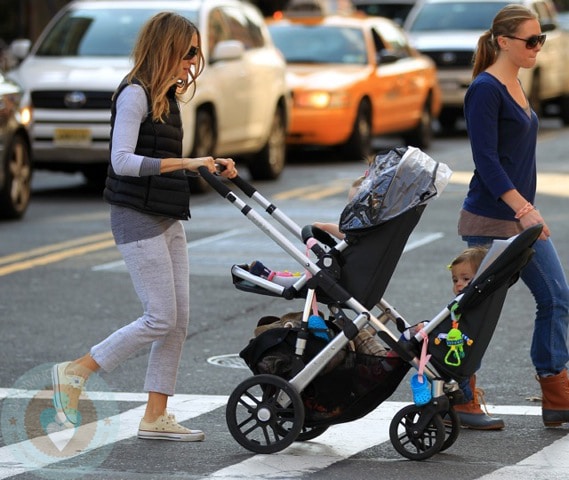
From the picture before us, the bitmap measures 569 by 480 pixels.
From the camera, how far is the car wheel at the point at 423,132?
22.3 metres

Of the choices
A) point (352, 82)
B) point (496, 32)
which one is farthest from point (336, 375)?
point (352, 82)

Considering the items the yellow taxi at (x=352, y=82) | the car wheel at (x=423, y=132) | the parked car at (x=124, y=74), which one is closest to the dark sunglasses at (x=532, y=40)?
the parked car at (x=124, y=74)

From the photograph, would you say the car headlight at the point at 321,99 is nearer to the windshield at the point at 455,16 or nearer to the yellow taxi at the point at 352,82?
the yellow taxi at the point at 352,82

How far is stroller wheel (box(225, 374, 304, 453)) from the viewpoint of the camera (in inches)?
254

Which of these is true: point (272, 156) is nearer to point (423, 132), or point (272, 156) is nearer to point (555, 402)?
point (423, 132)

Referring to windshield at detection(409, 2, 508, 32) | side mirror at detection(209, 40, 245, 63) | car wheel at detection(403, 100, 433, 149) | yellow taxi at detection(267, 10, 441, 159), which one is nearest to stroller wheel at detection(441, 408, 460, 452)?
side mirror at detection(209, 40, 245, 63)

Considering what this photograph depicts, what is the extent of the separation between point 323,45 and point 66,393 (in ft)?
47.1

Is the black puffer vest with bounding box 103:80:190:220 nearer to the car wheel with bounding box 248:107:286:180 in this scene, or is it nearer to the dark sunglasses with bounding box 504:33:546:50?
the dark sunglasses with bounding box 504:33:546:50

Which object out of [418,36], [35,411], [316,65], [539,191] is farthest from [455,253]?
[418,36]

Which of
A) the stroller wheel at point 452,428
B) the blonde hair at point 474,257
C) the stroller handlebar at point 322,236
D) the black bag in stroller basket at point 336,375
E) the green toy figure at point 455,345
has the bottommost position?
the stroller wheel at point 452,428

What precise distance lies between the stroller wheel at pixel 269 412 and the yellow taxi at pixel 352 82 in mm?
13252

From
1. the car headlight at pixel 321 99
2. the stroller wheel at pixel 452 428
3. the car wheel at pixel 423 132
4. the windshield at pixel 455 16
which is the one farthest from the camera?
the windshield at pixel 455 16

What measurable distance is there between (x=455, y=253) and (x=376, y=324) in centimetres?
641

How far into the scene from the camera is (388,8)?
32281mm
